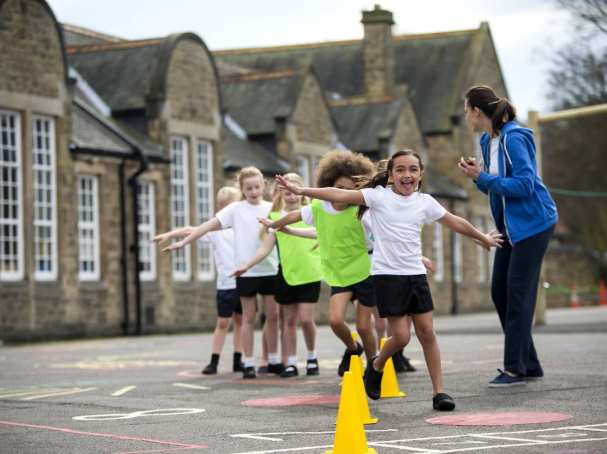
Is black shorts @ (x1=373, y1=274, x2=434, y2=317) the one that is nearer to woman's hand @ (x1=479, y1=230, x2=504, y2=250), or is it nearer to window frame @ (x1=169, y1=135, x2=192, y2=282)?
woman's hand @ (x1=479, y1=230, x2=504, y2=250)

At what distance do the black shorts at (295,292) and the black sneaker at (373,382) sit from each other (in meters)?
3.35

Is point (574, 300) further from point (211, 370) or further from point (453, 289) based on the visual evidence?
point (211, 370)

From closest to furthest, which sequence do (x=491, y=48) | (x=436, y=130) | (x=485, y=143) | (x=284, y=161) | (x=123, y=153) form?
(x=485, y=143) < (x=123, y=153) < (x=284, y=161) < (x=436, y=130) < (x=491, y=48)

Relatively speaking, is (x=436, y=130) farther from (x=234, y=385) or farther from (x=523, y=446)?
(x=523, y=446)

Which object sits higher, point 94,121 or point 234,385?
point 94,121

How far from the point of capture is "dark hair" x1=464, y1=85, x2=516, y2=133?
11.7m

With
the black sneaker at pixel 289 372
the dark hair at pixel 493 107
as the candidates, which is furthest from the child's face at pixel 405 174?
the black sneaker at pixel 289 372

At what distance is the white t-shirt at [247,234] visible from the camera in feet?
46.1

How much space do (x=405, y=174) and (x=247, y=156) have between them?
30436 millimetres

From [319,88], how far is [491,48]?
15.7 meters

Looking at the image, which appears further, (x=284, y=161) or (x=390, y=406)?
(x=284, y=161)

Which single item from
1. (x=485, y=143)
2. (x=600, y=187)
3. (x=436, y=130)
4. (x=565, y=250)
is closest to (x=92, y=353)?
(x=485, y=143)

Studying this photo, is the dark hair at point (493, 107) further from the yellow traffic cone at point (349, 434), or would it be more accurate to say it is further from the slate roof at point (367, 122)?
the slate roof at point (367, 122)

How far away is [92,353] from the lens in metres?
22.3
